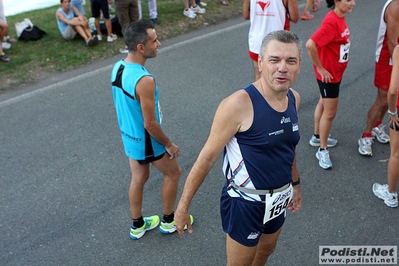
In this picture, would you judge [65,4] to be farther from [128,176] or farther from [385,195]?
[385,195]

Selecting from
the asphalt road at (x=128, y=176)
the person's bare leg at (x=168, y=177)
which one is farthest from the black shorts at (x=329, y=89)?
the person's bare leg at (x=168, y=177)

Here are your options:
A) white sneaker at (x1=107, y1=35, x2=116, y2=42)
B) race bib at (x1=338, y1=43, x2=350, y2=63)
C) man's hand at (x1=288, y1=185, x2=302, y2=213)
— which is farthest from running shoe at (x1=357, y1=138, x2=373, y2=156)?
white sneaker at (x1=107, y1=35, x2=116, y2=42)

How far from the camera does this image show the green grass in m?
7.47

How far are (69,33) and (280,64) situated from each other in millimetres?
6962

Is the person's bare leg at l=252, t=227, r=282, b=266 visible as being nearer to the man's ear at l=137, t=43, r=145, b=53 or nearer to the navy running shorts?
the navy running shorts

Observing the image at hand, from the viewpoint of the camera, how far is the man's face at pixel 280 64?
2479mm

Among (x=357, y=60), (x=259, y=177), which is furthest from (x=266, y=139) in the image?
(x=357, y=60)

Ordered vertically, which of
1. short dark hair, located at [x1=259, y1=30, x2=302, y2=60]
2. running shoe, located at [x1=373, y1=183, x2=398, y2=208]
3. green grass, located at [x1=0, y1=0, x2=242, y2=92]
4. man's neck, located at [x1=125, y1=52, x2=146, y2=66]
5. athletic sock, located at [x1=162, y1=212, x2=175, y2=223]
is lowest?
green grass, located at [x1=0, y1=0, x2=242, y2=92]

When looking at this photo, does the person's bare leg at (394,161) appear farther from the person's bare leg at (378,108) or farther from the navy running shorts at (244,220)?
the navy running shorts at (244,220)

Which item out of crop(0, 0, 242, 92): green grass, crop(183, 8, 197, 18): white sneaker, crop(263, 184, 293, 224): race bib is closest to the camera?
crop(263, 184, 293, 224): race bib

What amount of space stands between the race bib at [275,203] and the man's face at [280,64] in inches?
26.6

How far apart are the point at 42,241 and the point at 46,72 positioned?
424 cm

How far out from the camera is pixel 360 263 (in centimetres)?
368

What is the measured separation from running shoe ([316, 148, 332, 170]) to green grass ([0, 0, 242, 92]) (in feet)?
15.4
